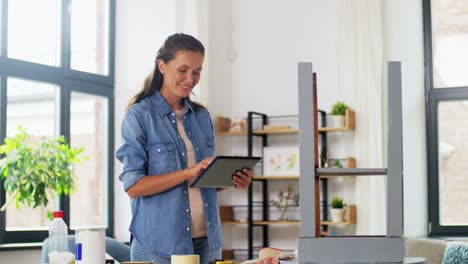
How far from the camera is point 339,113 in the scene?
239 inches

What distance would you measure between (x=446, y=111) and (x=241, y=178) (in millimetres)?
3987

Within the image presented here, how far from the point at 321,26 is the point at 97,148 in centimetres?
208

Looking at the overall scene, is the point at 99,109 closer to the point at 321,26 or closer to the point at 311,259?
the point at 321,26

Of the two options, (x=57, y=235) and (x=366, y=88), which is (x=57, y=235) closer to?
(x=57, y=235)

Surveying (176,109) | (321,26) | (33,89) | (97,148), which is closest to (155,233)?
(176,109)

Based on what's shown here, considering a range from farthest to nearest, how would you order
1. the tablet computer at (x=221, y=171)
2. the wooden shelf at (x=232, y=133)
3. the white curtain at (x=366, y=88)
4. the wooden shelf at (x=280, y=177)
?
1. the wooden shelf at (x=232, y=133)
2. the wooden shelf at (x=280, y=177)
3. the white curtain at (x=366, y=88)
4. the tablet computer at (x=221, y=171)

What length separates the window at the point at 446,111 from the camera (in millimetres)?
6156

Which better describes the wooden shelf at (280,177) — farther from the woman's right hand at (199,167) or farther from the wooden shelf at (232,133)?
the woman's right hand at (199,167)

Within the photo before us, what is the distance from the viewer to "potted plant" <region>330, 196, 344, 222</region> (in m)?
6.05

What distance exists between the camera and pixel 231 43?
685 centimetres

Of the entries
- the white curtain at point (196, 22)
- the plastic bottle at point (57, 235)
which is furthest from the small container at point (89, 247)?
the white curtain at point (196, 22)

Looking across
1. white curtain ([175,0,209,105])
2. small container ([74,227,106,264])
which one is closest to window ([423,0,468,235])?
white curtain ([175,0,209,105])

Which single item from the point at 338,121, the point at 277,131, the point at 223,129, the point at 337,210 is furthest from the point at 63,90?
the point at 337,210

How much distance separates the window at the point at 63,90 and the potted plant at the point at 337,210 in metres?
1.76
